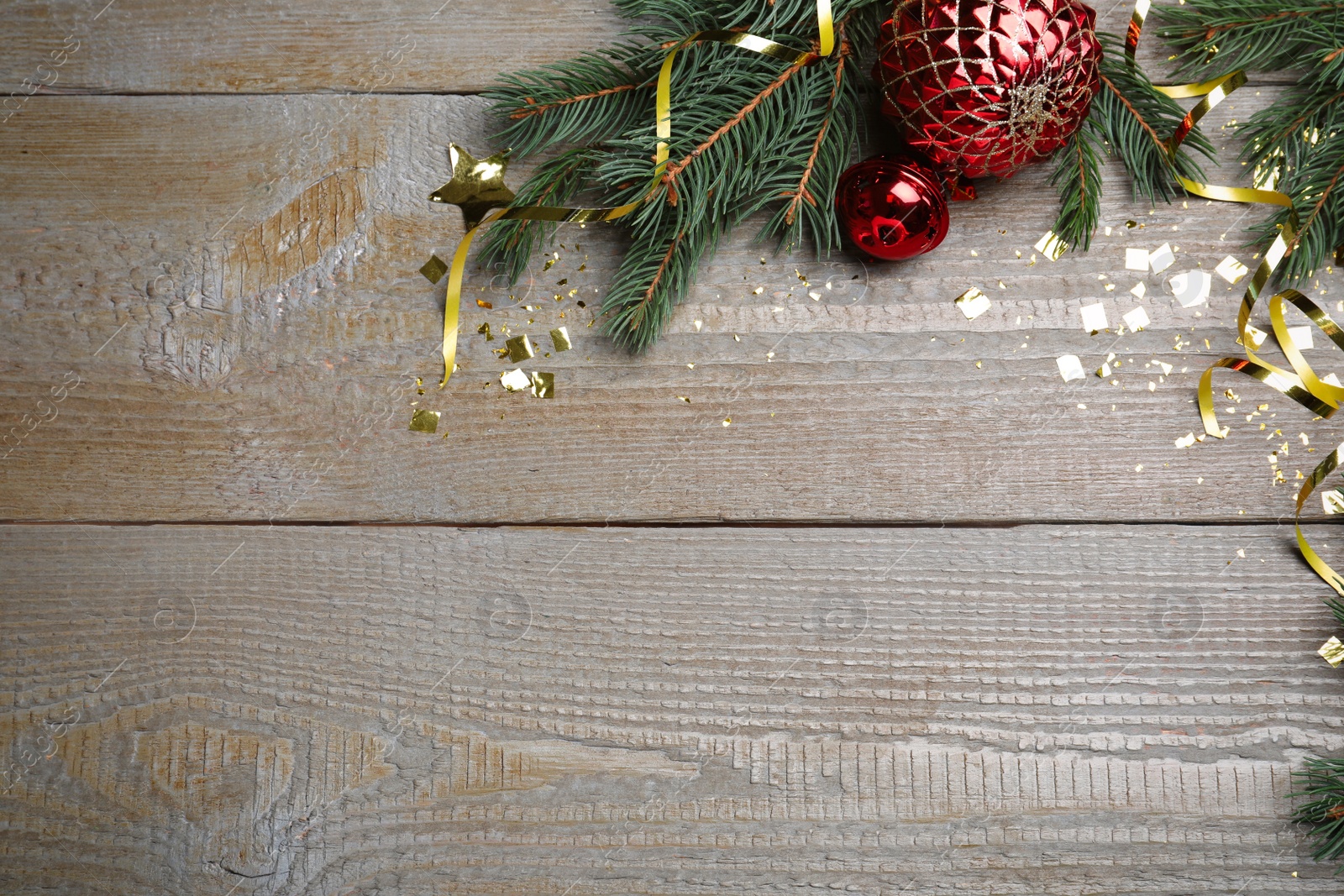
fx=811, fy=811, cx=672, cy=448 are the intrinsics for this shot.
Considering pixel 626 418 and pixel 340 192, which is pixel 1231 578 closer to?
pixel 626 418

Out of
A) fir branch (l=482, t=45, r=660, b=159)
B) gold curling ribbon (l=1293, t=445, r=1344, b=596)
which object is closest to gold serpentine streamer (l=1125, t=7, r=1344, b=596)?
gold curling ribbon (l=1293, t=445, r=1344, b=596)

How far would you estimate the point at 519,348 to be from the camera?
1.98 ft

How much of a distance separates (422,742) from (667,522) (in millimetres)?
236

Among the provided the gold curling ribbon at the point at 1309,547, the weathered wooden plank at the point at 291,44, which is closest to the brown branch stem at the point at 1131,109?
the gold curling ribbon at the point at 1309,547

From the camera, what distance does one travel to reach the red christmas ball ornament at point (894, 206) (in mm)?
561

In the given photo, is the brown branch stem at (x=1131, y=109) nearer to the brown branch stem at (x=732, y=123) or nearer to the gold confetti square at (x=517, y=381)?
the brown branch stem at (x=732, y=123)

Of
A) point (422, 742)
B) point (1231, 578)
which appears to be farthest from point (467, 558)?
point (1231, 578)

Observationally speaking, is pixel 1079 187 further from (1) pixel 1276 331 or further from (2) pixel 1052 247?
(1) pixel 1276 331

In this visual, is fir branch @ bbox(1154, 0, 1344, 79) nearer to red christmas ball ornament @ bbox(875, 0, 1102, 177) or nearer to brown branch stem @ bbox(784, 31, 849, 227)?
red christmas ball ornament @ bbox(875, 0, 1102, 177)

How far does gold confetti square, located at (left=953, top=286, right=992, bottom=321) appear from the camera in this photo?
0.61m

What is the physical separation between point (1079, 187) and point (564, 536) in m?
0.46

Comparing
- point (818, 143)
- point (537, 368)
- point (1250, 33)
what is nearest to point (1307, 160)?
point (1250, 33)

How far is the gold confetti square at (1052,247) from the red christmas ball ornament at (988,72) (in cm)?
8

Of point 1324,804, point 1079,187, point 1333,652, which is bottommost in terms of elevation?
point 1324,804
